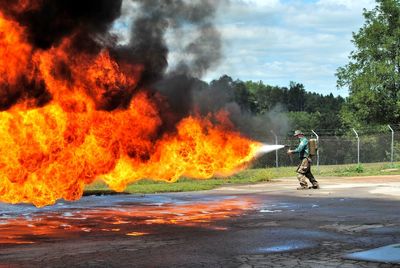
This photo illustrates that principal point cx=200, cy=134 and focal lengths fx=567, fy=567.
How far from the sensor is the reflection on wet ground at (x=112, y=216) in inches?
365

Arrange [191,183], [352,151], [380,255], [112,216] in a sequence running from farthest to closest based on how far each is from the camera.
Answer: [352,151] → [191,183] → [112,216] → [380,255]

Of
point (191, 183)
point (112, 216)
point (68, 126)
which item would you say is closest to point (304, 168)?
point (191, 183)

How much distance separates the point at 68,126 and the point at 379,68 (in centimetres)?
3188

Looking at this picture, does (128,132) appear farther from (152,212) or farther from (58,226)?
(58,226)

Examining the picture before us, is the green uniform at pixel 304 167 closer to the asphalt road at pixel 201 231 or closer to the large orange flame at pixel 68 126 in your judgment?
the asphalt road at pixel 201 231

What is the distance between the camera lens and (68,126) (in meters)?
11.8

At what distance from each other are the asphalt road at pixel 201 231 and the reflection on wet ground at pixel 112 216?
17 millimetres

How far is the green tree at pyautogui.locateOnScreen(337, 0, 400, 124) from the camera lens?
131 ft

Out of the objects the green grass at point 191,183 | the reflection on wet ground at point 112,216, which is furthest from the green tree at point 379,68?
the reflection on wet ground at point 112,216

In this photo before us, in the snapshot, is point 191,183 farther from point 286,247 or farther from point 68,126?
point 286,247

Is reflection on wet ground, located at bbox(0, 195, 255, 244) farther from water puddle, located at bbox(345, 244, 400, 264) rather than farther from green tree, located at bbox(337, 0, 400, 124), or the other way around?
green tree, located at bbox(337, 0, 400, 124)

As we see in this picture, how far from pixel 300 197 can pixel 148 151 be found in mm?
4370

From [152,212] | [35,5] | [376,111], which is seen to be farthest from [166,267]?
[376,111]

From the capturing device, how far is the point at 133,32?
41.8ft
